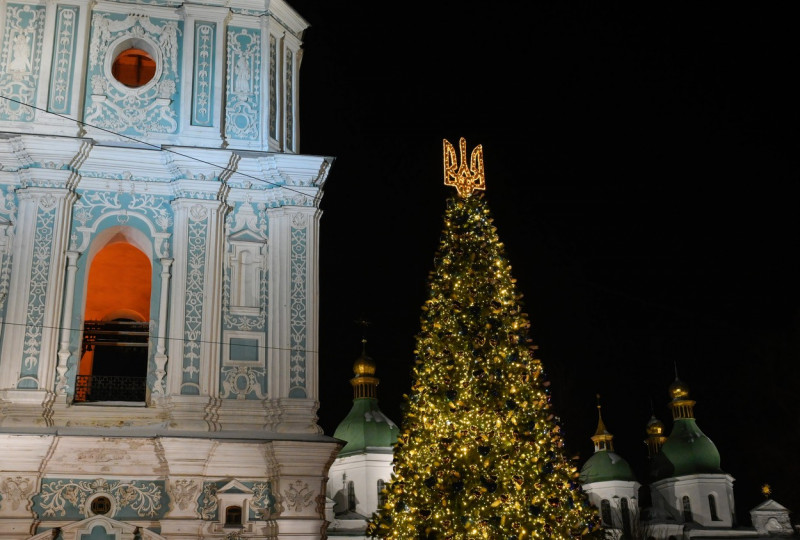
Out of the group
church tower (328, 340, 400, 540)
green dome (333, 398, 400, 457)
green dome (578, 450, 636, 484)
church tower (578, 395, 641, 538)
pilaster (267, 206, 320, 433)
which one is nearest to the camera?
pilaster (267, 206, 320, 433)

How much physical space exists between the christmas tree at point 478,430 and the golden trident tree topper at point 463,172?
1037mm

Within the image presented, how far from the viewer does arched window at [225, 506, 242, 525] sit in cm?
1401

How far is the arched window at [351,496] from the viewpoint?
3509cm

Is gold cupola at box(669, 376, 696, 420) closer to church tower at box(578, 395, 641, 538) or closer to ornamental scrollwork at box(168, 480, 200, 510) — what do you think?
church tower at box(578, 395, 641, 538)

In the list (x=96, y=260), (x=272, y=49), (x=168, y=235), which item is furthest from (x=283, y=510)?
(x=272, y=49)

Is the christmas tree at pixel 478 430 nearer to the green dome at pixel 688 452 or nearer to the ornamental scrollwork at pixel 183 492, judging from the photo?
the ornamental scrollwork at pixel 183 492

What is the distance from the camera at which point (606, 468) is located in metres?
41.7

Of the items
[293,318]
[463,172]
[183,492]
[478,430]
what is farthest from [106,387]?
[463,172]

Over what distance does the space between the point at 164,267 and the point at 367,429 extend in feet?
71.0

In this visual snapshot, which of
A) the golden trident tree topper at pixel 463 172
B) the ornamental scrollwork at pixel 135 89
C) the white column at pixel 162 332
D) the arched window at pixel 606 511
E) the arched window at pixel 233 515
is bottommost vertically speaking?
the arched window at pixel 233 515

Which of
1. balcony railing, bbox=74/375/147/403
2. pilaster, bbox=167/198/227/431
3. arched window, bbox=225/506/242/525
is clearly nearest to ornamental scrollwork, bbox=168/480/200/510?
arched window, bbox=225/506/242/525

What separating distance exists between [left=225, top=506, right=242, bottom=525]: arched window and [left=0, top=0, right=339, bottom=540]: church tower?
29 millimetres

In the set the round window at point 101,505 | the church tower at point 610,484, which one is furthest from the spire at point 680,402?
the round window at point 101,505

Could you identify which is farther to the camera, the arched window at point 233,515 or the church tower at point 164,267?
the arched window at point 233,515
